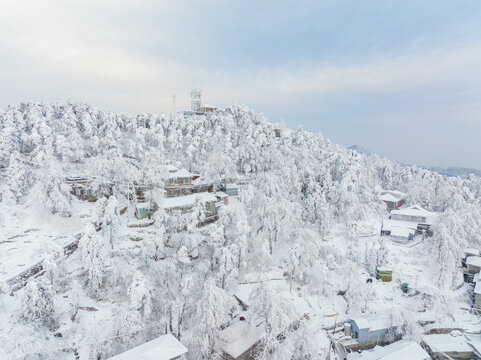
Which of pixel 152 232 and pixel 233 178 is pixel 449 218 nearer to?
pixel 233 178

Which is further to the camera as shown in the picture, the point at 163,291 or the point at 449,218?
the point at 449,218

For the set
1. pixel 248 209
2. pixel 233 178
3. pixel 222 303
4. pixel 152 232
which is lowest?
pixel 222 303

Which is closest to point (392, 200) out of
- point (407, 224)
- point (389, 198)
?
point (389, 198)

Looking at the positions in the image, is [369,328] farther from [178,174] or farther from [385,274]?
[178,174]

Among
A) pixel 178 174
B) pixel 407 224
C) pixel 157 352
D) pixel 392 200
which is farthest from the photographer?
pixel 392 200

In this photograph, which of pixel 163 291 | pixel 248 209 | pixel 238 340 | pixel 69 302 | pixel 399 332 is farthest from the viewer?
pixel 248 209

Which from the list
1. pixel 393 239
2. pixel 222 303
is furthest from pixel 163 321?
pixel 393 239
